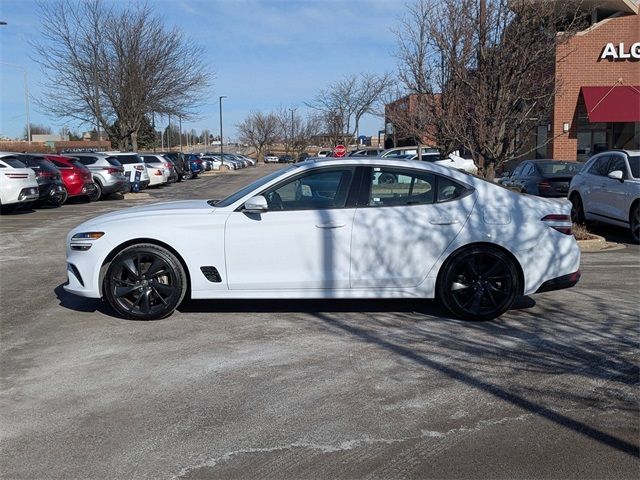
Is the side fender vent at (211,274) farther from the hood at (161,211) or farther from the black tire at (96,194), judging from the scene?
the black tire at (96,194)

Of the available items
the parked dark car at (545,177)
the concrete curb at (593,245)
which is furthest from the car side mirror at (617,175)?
the parked dark car at (545,177)

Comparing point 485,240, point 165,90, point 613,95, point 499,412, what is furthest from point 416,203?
point 165,90

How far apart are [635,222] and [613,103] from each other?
18.2m

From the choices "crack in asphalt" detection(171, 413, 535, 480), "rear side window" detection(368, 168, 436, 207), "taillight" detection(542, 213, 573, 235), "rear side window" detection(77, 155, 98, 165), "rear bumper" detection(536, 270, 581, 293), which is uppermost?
"rear side window" detection(77, 155, 98, 165)

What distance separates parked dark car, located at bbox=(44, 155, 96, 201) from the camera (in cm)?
2008

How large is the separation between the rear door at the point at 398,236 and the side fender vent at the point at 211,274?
124 centimetres

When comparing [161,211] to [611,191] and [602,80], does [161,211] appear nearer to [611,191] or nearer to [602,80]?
[611,191]

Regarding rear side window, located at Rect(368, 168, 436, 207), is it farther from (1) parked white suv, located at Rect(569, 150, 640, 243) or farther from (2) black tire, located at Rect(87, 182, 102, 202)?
(2) black tire, located at Rect(87, 182, 102, 202)

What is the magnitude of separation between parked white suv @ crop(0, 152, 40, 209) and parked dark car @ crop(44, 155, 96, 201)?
11.2 ft

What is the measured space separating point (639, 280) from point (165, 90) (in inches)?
1242

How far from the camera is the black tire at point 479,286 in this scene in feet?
21.0

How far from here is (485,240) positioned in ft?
20.9

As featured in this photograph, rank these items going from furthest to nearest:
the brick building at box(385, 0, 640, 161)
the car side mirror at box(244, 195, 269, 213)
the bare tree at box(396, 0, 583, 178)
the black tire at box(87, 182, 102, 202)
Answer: the brick building at box(385, 0, 640, 161) < the black tire at box(87, 182, 102, 202) < the bare tree at box(396, 0, 583, 178) < the car side mirror at box(244, 195, 269, 213)

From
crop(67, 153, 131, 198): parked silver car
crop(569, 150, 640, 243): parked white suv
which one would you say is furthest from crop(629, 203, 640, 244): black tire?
crop(67, 153, 131, 198): parked silver car
